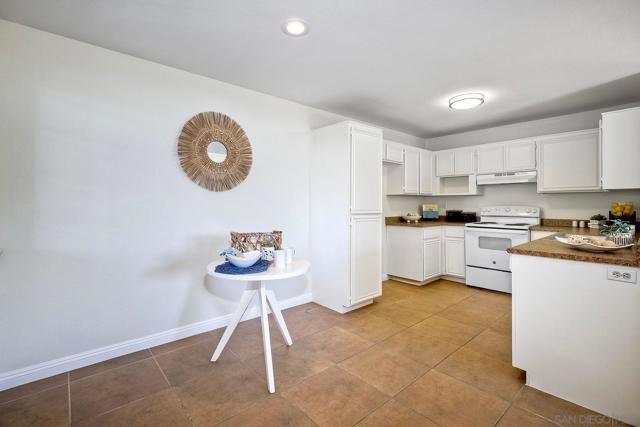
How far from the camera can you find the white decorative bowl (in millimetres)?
1977

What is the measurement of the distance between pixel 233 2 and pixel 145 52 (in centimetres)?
106

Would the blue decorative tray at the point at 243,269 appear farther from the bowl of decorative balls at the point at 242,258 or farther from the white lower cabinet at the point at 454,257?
the white lower cabinet at the point at 454,257

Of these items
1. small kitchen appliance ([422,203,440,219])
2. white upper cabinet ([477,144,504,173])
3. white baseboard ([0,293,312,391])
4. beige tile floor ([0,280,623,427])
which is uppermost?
white upper cabinet ([477,144,504,173])

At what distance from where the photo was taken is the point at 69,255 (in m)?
2.12

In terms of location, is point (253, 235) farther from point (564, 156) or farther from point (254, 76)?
point (564, 156)

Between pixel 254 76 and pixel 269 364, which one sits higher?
pixel 254 76

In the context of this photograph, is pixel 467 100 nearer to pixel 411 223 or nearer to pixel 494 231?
pixel 494 231

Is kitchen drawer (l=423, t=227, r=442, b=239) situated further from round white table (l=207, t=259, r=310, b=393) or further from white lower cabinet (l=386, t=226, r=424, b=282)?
round white table (l=207, t=259, r=310, b=393)

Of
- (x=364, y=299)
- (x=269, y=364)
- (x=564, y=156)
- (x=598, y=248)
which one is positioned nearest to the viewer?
(x=598, y=248)

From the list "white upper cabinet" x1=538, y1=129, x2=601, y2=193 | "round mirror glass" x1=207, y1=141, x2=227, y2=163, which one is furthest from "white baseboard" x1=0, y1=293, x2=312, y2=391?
"white upper cabinet" x1=538, y1=129, x2=601, y2=193

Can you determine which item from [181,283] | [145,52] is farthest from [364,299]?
[145,52]

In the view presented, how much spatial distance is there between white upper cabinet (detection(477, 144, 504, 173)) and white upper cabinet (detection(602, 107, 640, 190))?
1.21 meters

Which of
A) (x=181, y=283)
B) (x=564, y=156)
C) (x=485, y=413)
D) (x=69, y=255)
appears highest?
(x=564, y=156)

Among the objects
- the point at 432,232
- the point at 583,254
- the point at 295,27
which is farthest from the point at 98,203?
the point at 432,232
